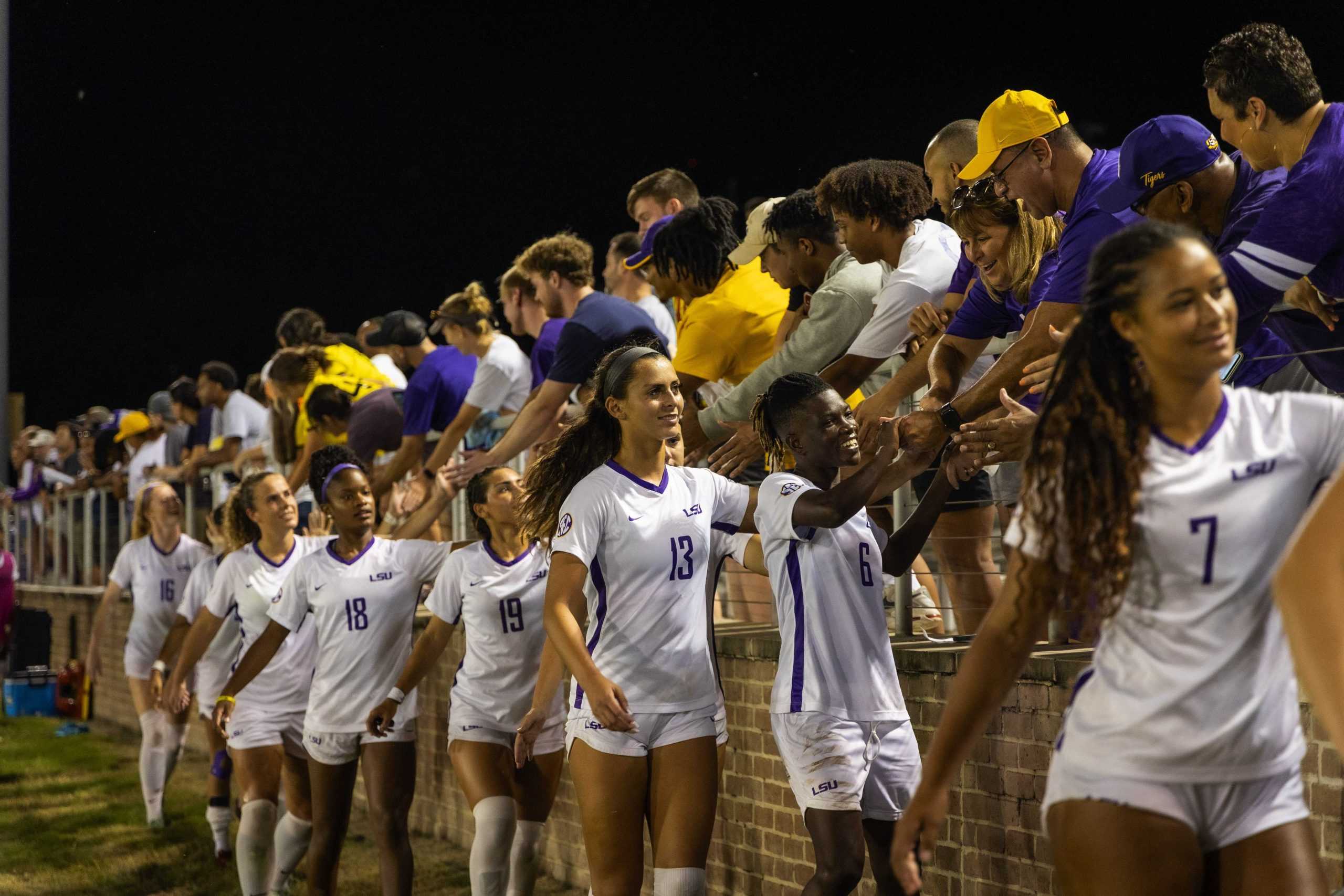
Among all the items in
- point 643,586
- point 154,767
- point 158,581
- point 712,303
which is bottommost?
point 154,767

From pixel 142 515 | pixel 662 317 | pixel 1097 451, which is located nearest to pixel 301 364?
pixel 662 317

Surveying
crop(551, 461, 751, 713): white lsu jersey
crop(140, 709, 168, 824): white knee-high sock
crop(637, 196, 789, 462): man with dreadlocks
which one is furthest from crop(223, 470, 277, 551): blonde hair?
crop(551, 461, 751, 713): white lsu jersey

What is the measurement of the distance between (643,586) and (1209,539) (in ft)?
8.93

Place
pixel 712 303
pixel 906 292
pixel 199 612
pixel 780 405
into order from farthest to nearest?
1. pixel 199 612
2. pixel 712 303
3. pixel 906 292
4. pixel 780 405

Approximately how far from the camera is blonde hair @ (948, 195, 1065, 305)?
5.26 meters

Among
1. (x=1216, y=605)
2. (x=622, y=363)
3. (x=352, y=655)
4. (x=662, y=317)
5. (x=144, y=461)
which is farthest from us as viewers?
(x=144, y=461)

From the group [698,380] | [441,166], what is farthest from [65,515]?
[698,380]

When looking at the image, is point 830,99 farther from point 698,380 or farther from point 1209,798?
A: point 1209,798

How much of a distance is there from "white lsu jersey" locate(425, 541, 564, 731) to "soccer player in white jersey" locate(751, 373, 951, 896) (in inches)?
88.6

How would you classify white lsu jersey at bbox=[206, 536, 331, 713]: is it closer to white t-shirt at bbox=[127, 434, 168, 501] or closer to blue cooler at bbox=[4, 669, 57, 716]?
white t-shirt at bbox=[127, 434, 168, 501]

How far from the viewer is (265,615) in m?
9.23

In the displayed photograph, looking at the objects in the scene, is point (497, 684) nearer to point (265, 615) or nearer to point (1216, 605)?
point (265, 615)

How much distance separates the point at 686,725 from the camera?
5.18 m

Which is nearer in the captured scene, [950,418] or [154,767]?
[950,418]
